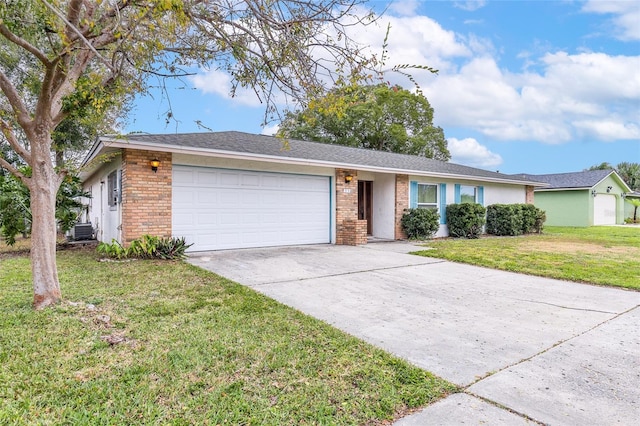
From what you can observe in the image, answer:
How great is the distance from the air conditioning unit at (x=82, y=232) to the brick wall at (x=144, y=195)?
5.98 metres

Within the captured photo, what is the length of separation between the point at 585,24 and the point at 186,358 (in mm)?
14774

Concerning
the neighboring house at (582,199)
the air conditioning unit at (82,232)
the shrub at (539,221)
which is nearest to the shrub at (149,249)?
the air conditioning unit at (82,232)

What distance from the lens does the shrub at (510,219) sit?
15.0 metres

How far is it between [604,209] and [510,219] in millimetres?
13596

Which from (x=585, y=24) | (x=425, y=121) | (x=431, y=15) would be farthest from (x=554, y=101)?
(x=431, y=15)

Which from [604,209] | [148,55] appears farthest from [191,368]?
[604,209]

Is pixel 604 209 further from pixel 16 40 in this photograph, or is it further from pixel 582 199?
pixel 16 40

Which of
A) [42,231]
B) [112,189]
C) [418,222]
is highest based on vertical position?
[112,189]

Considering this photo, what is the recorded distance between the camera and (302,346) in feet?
10.6

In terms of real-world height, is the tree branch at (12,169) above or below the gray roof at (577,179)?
below

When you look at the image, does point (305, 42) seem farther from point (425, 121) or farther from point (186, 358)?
point (425, 121)

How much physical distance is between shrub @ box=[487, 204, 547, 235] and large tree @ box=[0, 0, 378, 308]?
44.6 feet

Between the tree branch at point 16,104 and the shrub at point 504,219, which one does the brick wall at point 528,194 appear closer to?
the shrub at point 504,219

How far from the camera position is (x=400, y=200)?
12844 mm
